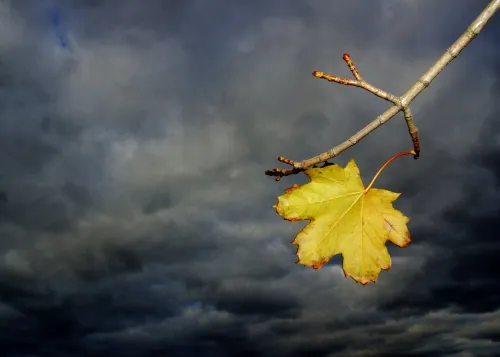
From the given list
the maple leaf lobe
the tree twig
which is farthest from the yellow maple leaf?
the tree twig

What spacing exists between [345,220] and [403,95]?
1.19 m

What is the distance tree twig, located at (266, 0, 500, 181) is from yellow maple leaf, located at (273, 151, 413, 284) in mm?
324

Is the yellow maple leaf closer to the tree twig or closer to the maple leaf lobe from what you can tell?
the maple leaf lobe

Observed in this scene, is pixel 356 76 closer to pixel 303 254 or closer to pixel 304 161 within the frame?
pixel 304 161

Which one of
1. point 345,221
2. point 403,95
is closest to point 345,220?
point 345,221

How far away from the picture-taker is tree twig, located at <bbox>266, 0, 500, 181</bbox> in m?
3.57

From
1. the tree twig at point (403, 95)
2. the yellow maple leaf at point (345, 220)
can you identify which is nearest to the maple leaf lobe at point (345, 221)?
the yellow maple leaf at point (345, 220)

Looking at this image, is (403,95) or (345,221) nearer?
(403,95)

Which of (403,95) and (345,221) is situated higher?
(403,95)

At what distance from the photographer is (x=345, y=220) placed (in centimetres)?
425

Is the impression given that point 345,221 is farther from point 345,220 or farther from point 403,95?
point 403,95

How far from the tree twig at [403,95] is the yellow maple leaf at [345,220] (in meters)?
0.32

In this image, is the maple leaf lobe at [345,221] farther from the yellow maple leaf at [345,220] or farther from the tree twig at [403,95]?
the tree twig at [403,95]

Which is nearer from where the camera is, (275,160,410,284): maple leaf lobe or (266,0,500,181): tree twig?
(266,0,500,181): tree twig
